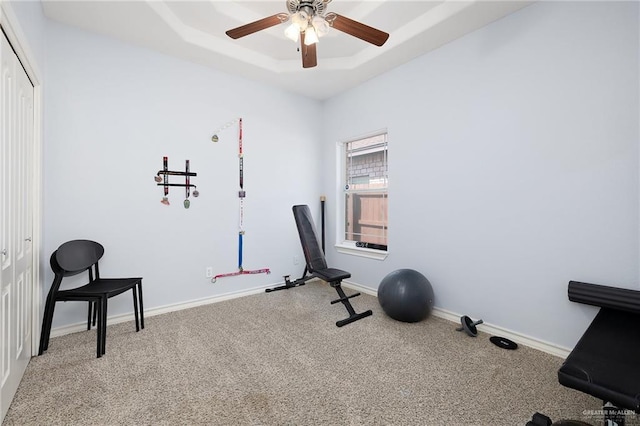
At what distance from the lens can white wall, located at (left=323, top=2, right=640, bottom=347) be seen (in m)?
1.99

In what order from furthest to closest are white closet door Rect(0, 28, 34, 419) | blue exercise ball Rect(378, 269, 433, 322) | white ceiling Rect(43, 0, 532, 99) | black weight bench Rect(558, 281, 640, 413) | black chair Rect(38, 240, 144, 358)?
blue exercise ball Rect(378, 269, 433, 322) → white ceiling Rect(43, 0, 532, 99) → black chair Rect(38, 240, 144, 358) → white closet door Rect(0, 28, 34, 419) → black weight bench Rect(558, 281, 640, 413)

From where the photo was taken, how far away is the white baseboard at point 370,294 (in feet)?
7.49

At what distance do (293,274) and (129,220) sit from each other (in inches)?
85.5

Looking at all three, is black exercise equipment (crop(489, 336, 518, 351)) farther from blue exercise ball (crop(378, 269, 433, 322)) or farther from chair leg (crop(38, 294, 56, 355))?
chair leg (crop(38, 294, 56, 355))

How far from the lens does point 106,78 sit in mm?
2777

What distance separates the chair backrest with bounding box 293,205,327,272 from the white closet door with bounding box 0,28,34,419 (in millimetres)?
2127

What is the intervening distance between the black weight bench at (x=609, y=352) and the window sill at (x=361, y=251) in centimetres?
187

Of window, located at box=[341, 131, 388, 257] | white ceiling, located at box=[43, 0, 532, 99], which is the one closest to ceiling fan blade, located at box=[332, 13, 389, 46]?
white ceiling, located at box=[43, 0, 532, 99]

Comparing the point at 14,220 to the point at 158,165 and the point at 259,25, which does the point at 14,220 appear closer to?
the point at 158,165

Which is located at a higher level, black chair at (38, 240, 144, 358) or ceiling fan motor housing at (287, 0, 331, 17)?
ceiling fan motor housing at (287, 0, 331, 17)

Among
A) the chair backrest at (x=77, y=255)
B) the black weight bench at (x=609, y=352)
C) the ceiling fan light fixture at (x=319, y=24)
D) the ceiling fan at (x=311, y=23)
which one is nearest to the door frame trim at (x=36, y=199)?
the chair backrest at (x=77, y=255)

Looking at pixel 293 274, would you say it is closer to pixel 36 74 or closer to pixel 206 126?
pixel 206 126

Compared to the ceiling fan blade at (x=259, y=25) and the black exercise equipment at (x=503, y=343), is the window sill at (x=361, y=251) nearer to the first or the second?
the black exercise equipment at (x=503, y=343)

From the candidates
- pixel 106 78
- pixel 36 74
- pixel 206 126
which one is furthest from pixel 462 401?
pixel 106 78
